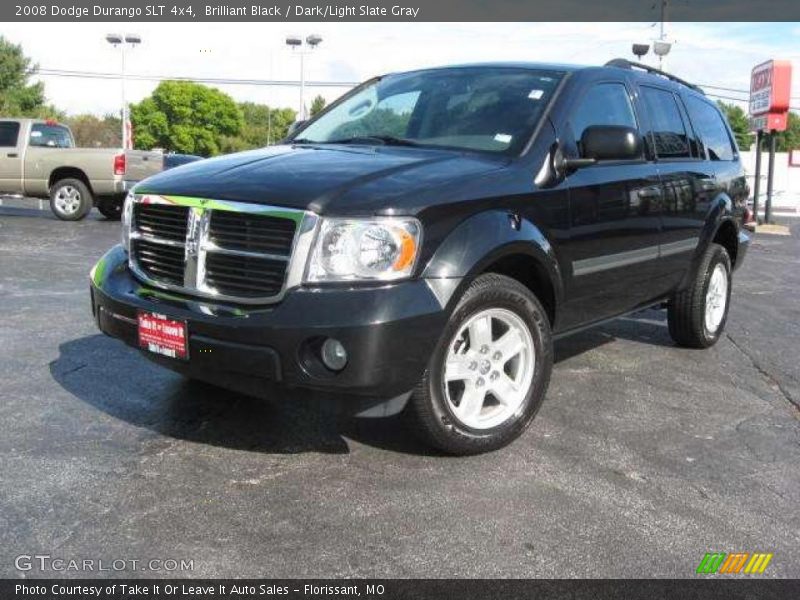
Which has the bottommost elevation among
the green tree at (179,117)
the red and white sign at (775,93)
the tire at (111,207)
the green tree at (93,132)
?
the tire at (111,207)

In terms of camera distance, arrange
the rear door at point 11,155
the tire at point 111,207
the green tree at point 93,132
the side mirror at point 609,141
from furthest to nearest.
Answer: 1. the green tree at point 93,132
2. the tire at point 111,207
3. the rear door at point 11,155
4. the side mirror at point 609,141

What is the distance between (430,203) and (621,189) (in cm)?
166

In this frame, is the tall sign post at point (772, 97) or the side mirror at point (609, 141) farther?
the tall sign post at point (772, 97)

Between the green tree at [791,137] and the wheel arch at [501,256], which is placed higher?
the green tree at [791,137]

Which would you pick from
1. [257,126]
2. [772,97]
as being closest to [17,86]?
[772,97]

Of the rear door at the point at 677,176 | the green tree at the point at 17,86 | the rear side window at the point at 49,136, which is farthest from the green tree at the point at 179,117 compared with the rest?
the rear door at the point at 677,176

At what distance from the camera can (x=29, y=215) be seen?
54.5 ft

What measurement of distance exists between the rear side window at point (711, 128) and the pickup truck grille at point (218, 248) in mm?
3751

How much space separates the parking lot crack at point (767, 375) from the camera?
487cm

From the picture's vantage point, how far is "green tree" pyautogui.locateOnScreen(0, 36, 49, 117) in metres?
45.7

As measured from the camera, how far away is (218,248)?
345 centimetres

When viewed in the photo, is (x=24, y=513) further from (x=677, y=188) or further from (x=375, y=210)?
(x=677, y=188)

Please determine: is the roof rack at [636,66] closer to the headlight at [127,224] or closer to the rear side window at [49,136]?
the headlight at [127,224]

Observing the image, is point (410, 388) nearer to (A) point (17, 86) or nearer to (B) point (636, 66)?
(B) point (636, 66)
